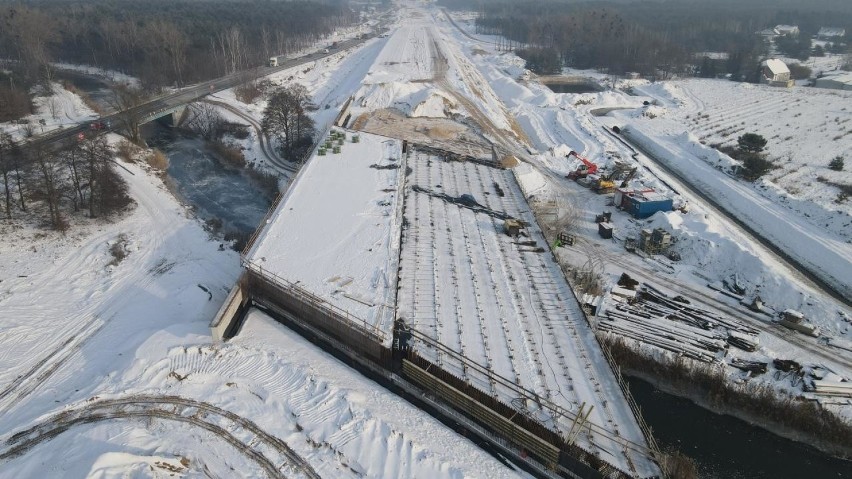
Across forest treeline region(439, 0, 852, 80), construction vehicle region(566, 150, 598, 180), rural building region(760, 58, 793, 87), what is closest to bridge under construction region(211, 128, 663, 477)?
construction vehicle region(566, 150, 598, 180)

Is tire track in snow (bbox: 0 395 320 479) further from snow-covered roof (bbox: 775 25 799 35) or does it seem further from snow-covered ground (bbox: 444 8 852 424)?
snow-covered roof (bbox: 775 25 799 35)

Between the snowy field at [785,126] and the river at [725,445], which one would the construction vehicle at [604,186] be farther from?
the river at [725,445]

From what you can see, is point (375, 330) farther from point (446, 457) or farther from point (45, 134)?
point (45, 134)

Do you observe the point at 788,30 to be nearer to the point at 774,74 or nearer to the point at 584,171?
the point at 774,74

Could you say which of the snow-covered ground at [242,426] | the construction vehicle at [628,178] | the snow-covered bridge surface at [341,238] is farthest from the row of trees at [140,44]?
the snow-covered ground at [242,426]

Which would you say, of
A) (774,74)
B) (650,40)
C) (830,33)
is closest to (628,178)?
(774,74)
